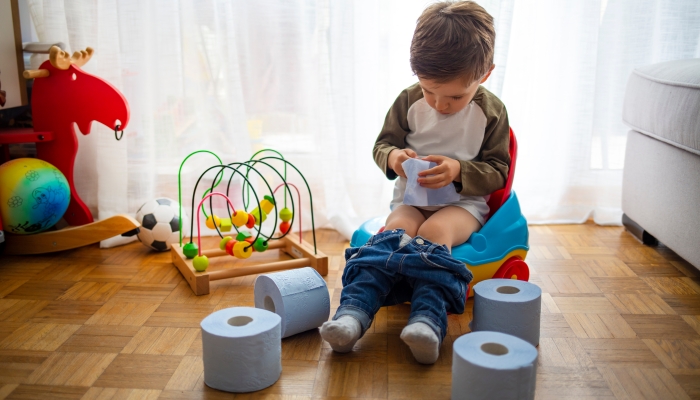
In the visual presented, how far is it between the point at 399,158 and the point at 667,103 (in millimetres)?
717

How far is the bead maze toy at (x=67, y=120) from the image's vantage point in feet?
A: 5.77

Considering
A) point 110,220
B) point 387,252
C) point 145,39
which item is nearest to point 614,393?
point 387,252

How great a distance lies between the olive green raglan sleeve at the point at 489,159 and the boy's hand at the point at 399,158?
111 millimetres

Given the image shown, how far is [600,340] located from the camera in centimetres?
124

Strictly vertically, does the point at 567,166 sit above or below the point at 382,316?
above

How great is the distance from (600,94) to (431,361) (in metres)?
1.25

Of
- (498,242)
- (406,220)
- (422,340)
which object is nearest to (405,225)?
(406,220)

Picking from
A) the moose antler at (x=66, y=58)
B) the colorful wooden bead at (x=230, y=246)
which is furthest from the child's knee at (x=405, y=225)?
the moose antler at (x=66, y=58)

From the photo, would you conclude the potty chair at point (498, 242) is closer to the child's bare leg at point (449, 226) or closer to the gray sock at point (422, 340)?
the child's bare leg at point (449, 226)

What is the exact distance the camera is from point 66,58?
174cm

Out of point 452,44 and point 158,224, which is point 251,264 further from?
point 452,44

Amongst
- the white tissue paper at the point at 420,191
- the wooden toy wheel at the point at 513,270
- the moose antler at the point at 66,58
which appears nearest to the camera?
the white tissue paper at the point at 420,191

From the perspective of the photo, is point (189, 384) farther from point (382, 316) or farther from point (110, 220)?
point (110, 220)

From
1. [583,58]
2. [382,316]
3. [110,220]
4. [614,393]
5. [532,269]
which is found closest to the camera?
[614,393]
